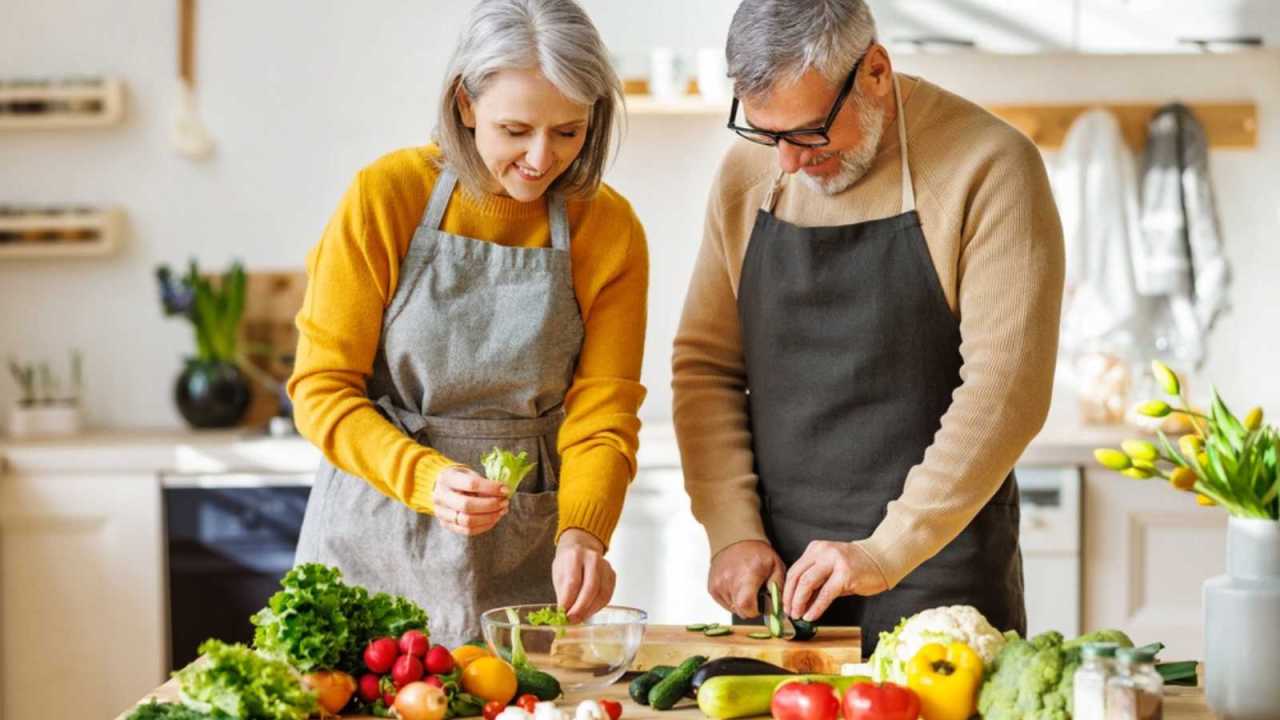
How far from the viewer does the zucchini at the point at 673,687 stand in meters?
1.48

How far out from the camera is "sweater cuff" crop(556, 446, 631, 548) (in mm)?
1818

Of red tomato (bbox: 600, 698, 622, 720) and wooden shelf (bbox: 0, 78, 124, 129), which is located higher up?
wooden shelf (bbox: 0, 78, 124, 129)

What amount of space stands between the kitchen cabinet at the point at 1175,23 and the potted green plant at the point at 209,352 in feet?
7.47

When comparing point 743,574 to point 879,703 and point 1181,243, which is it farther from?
point 1181,243

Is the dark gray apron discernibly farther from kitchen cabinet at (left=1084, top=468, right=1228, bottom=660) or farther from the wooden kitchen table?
kitchen cabinet at (left=1084, top=468, right=1228, bottom=660)

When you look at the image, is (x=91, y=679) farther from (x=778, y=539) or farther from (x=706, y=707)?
(x=706, y=707)

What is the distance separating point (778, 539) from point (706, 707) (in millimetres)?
579

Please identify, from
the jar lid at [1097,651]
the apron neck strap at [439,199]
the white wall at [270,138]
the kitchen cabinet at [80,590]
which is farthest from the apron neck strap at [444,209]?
the white wall at [270,138]

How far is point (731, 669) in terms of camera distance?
4.93ft

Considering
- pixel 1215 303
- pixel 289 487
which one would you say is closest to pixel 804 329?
pixel 289 487

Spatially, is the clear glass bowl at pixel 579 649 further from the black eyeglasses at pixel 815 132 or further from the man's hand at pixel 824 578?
the black eyeglasses at pixel 815 132

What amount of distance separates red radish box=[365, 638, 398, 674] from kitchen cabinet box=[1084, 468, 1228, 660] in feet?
7.53

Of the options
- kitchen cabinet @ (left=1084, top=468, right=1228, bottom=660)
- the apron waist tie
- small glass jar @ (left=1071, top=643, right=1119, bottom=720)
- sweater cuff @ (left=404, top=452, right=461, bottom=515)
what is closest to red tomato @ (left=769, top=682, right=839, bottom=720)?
small glass jar @ (left=1071, top=643, right=1119, bottom=720)

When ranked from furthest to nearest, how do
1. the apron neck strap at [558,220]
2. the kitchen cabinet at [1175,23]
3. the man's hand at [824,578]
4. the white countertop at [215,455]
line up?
the kitchen cabinet at [1175,23], the white countertop at [215,455], the apron neck strap at [558,220], the man's hand at [824,578]
